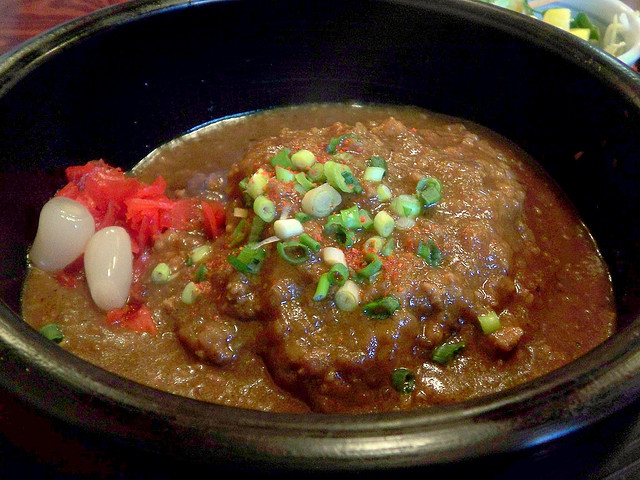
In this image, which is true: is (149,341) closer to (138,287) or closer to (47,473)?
(138,287)

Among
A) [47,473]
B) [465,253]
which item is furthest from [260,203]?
[47,473]

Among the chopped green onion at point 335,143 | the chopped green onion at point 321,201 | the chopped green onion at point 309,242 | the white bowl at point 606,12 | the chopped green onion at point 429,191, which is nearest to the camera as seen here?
the chopped green onion at point 309,242

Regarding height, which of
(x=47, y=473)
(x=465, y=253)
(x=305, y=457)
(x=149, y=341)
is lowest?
(x=149, y=341)

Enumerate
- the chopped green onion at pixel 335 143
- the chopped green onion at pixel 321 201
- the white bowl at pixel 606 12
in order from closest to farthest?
the chopped green onion at pixel 321 201 < the chopped green onion at pixel 335 143 < the white bowl at pixel 606 12

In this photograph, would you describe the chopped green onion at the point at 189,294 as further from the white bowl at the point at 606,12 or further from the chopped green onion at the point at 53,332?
the white bowl at the point at 606,12

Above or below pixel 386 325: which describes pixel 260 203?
above

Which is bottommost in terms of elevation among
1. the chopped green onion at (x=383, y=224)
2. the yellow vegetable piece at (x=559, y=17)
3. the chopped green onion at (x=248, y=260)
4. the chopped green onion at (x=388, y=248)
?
the chopped green onion at (x=248, y=260)

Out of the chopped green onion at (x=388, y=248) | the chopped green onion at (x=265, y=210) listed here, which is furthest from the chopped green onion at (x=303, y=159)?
the chopped green onion at (x=388, y=248)
